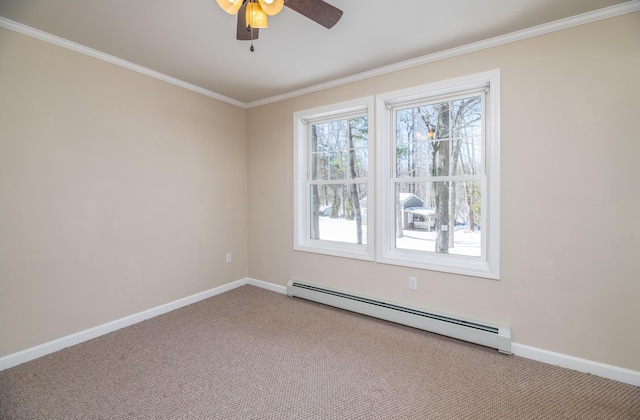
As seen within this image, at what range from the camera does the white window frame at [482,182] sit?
7.78 feet

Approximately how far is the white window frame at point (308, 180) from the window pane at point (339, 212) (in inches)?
2.7

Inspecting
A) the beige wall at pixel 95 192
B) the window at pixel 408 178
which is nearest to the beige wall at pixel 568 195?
the window at pixel 408 178

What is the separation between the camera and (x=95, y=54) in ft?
8.27

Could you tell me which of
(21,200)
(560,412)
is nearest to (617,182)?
(560,412)

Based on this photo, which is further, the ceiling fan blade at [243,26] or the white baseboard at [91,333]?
the white baseboard at [91,333]

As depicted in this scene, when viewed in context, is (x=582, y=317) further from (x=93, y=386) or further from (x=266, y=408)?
(x=93, y=386)

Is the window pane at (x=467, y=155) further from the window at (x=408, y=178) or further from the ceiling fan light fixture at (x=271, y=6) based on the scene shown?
the ceiling fan light fixture at (x=271, y=6)

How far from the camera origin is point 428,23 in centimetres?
213

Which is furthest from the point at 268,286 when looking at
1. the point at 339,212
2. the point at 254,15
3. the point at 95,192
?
the point at 254,15

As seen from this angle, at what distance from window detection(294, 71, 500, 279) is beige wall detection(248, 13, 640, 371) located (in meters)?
0.15

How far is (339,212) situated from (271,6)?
232cm

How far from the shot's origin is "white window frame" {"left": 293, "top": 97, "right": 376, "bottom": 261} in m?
3.02

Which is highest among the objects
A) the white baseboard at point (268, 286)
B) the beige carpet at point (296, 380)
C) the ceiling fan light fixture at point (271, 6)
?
the ceiling fan light fixture at point (271, 6)

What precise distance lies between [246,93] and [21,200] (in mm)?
2389
